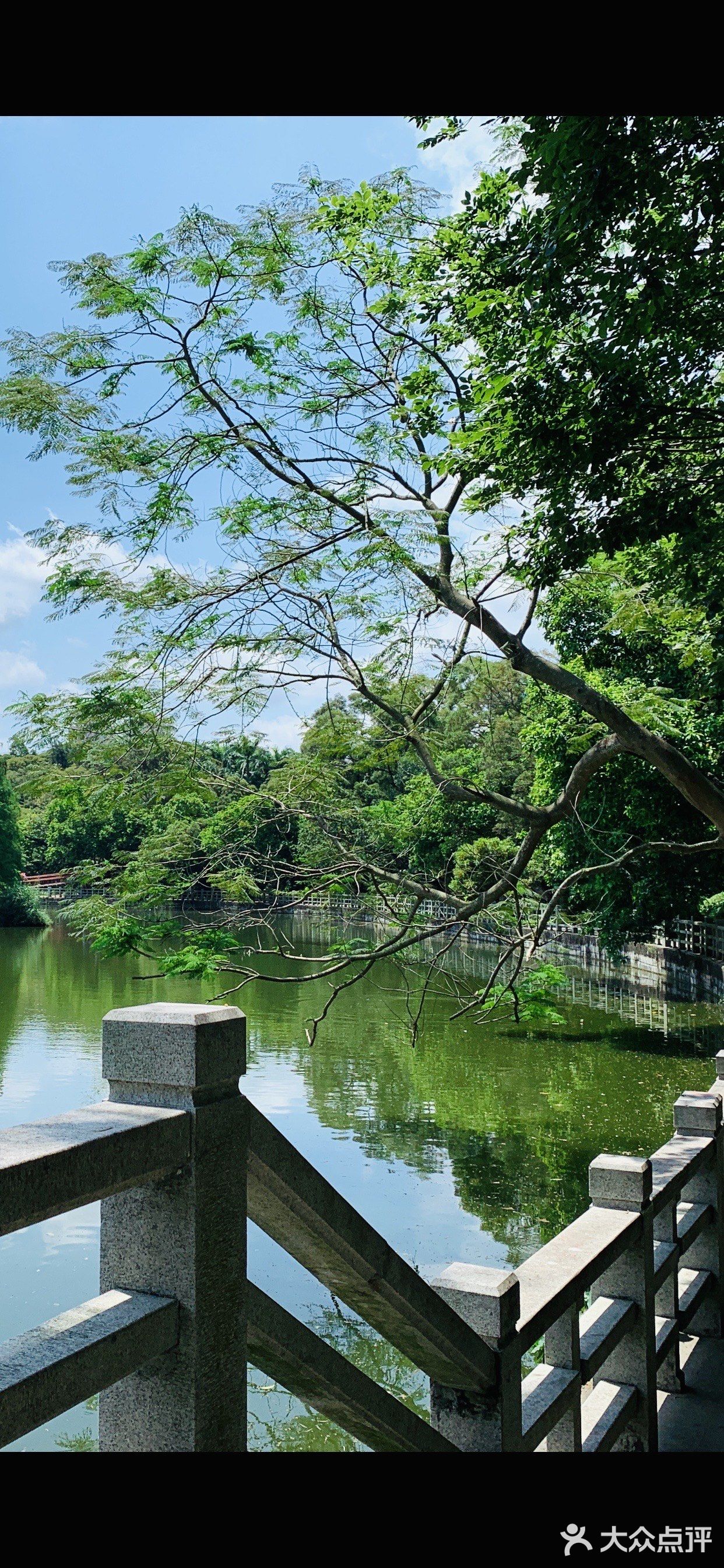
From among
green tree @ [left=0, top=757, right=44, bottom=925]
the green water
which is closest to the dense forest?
the green water

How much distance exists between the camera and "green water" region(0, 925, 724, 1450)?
7496 mm

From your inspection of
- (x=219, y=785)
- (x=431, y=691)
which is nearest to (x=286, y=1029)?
(x=219, y=785)

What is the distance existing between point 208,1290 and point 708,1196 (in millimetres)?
2864

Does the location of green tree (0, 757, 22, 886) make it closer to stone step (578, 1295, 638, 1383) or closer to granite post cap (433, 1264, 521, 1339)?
stone step (578, 1295, 638, 1383)

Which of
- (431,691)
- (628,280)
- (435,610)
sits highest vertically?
(628,280)

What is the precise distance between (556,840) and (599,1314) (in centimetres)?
1601

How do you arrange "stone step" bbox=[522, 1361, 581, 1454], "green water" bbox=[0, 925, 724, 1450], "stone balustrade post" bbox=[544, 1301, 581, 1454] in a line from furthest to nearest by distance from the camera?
"green water" bbox=[0, 925, 724, 1450]
"stone balustrade post" bbox=[544, 1301, 581, 1454]
"stone step" bbox=[522, 1361, 581, 1454]

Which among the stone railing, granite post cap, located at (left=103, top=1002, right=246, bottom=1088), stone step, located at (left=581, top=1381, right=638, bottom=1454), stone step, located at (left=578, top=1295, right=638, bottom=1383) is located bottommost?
stone step, located at (left=581, top=1381, right=638, bottom=1454)

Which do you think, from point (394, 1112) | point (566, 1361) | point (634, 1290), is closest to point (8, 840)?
point (394, 1112)

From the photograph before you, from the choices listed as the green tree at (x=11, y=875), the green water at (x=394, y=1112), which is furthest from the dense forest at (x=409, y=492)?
the green tree at (x=11, y=875)

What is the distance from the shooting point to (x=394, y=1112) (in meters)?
12.6

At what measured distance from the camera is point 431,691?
23.2 ft
